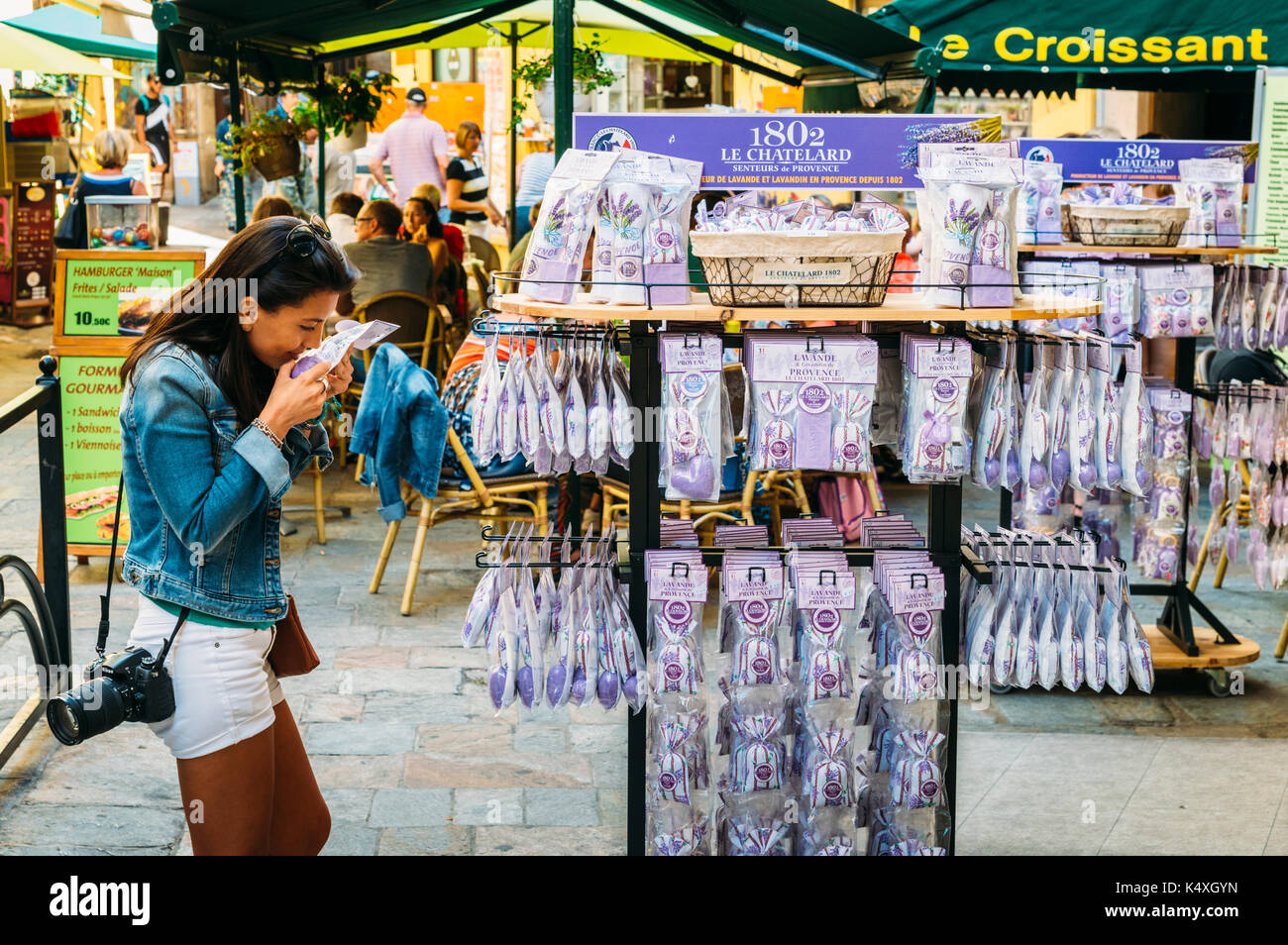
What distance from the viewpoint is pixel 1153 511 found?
4.62 metres

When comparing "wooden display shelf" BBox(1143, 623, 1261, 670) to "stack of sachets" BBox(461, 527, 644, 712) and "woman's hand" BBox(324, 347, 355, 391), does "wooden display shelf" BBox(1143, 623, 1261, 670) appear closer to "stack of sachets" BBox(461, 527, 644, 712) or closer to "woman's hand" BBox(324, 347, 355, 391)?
"stack of sachets" BBox(461, 527, 644, 712)

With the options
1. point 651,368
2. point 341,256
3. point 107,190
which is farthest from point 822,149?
point 107,190

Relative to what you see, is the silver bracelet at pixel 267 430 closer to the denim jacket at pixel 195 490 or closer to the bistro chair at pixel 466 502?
the denim jacket at pixel 195 490

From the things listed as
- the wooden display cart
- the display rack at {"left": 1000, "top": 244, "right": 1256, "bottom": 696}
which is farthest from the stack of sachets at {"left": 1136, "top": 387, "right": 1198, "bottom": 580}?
the wooden display cart

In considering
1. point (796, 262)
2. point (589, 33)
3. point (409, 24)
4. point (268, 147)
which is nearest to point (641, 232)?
→ point (796, 262)

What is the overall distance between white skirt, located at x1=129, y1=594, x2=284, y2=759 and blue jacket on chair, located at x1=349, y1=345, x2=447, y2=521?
2838 mm

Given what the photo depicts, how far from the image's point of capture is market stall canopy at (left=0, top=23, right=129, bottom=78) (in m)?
10.0

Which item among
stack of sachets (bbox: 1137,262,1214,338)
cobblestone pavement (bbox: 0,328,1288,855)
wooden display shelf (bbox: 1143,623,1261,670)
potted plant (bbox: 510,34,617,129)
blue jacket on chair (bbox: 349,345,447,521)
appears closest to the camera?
cobblestone pavement (bbox: 0,328,1288,855)

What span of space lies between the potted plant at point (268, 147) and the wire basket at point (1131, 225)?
4.19 meters

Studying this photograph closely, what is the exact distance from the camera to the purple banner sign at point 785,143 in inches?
115

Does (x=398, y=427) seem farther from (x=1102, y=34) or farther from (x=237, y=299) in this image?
(x=1102, y=34)

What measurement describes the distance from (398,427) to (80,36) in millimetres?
7786

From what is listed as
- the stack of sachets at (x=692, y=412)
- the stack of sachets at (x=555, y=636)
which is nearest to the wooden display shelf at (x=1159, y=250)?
the stack of sachets at (x=692, y=412)

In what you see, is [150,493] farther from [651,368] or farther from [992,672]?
[992,672]
